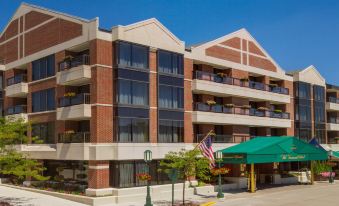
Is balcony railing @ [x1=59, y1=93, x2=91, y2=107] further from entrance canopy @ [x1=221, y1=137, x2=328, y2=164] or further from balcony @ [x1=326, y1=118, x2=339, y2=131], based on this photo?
balcony @ [x1=326, y1=118, x2=339, y2=131]

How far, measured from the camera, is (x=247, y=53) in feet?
172

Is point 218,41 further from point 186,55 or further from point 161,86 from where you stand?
point 161,86

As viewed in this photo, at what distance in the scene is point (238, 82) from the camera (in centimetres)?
5006

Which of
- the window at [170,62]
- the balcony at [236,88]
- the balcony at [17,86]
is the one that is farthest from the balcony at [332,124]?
the balcony at [17,86]

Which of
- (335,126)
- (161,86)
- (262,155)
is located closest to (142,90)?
(161,86)

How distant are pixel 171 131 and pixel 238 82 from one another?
12214 mm

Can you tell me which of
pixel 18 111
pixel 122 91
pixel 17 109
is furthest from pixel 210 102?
pixel 17 109

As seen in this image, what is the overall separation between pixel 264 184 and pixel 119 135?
19.9 metres

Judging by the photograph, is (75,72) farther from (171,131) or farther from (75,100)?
(171,131)

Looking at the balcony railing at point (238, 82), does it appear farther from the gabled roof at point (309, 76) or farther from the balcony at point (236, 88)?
the gabled roof at point (309, 76)

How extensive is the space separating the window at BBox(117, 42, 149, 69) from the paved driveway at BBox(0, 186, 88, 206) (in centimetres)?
1175

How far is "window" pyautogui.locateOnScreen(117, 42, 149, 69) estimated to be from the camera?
37516mm

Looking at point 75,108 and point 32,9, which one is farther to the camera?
point 32,9

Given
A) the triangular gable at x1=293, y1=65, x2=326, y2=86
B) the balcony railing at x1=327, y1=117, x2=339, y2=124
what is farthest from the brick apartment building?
the balcony railing at x1=327, y1=117, x2=339, y2=124
